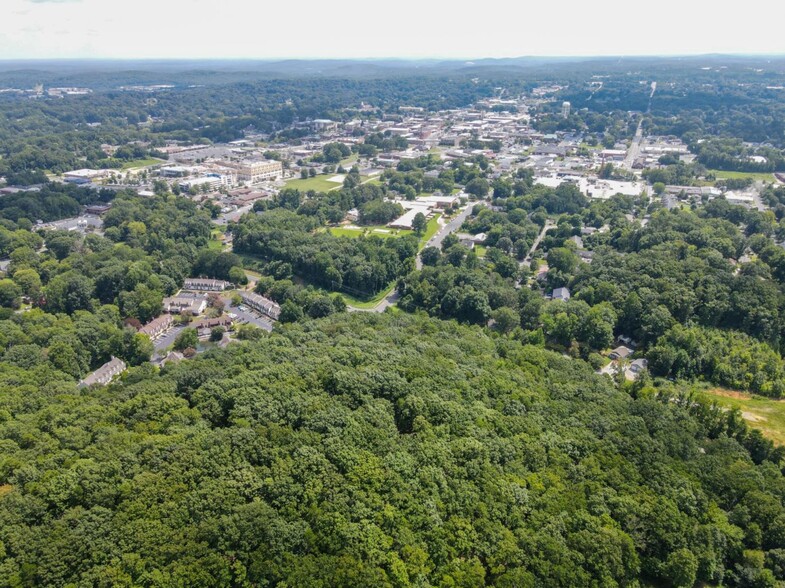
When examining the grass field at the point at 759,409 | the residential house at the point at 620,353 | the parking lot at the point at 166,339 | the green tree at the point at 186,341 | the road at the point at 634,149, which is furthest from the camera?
the road at the point at 634,149

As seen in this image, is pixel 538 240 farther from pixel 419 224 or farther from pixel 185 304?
pixel 185 304

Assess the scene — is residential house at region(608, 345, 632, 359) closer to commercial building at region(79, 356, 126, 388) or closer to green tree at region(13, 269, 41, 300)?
commercial building at region(79, 356, 126, 388)

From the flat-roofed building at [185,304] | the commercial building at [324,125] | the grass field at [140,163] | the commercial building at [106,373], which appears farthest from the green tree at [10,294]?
the commercial building at [324,125]

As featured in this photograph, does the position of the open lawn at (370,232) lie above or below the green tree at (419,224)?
below

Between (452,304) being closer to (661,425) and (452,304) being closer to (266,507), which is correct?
(661,425)

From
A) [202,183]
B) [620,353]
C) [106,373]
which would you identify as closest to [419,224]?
[620,353]

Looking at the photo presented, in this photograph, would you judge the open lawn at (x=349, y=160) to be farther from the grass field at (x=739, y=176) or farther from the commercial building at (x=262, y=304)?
the grass field at (x=739, y=176)

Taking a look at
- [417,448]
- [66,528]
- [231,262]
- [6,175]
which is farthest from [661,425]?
[6,175]
